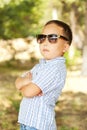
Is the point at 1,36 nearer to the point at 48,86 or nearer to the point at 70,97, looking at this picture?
the point at 70,97

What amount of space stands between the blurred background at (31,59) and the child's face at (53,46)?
3888mm

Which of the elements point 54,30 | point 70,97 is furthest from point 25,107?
point 70,97

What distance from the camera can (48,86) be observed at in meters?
3.43

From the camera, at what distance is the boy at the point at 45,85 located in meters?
3.43

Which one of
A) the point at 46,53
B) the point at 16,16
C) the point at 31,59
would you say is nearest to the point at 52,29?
the point at 46,53

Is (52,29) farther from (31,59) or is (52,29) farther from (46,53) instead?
(31,59)

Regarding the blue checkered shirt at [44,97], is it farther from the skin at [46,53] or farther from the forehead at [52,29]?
the forehead at [52,29]

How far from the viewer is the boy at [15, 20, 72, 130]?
343cm

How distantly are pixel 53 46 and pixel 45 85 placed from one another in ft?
1.18

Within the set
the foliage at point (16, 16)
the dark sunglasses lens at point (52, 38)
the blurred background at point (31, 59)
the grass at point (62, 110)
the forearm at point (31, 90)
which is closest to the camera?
the forearm at point (31, 90)

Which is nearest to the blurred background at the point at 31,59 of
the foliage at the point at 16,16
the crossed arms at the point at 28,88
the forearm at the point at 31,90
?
the foliage at the point at 16,16

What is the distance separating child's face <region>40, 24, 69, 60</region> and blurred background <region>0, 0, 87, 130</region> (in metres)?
3.89

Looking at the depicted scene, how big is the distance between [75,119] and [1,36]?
16.9 metres

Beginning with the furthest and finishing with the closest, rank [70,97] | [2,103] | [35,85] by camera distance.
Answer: [70,97] < [2,103] < [35,85]
